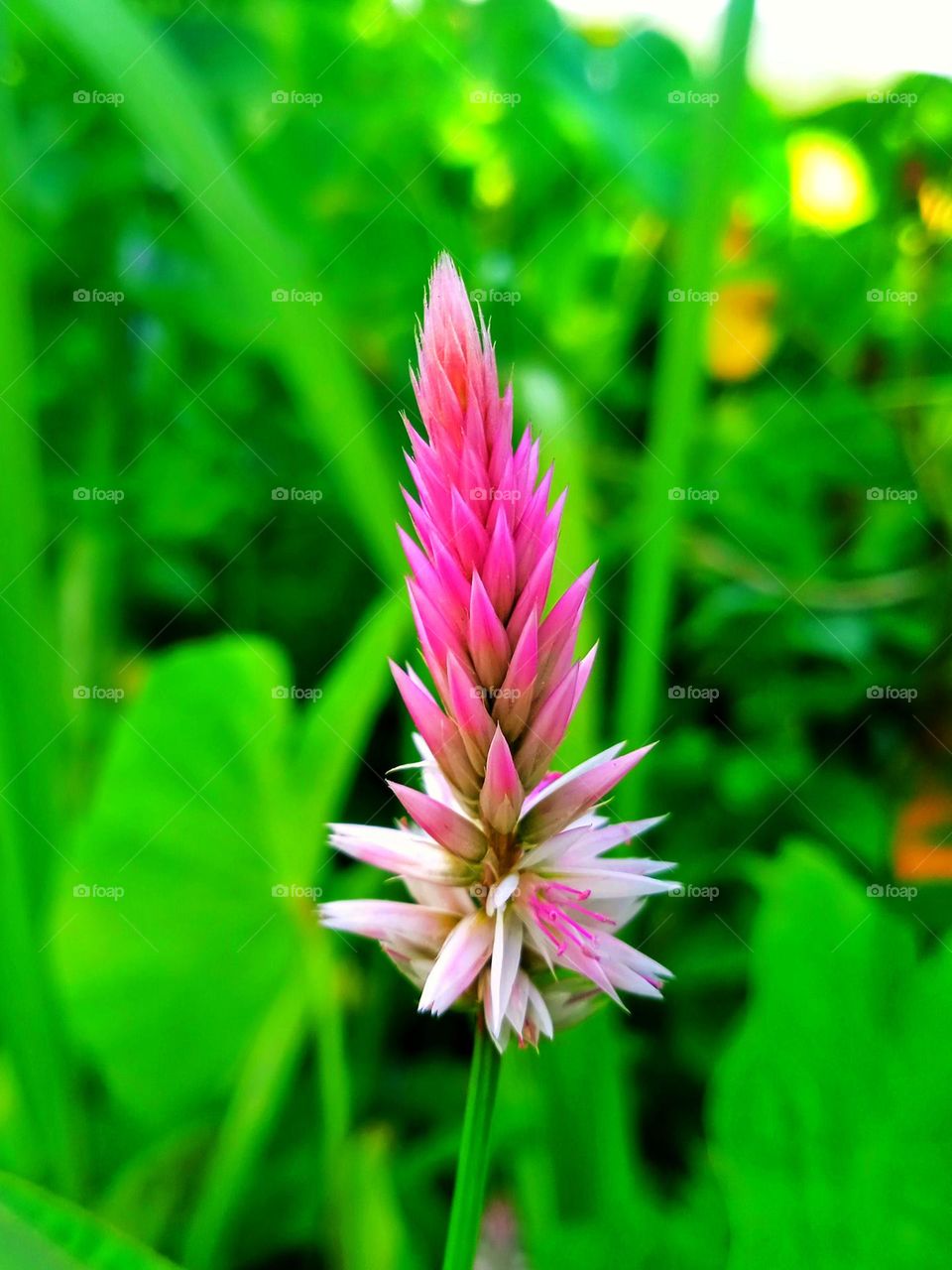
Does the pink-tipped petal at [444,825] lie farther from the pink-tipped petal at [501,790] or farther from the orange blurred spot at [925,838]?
the orange blurred spot at [925,838]

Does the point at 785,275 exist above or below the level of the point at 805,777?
above

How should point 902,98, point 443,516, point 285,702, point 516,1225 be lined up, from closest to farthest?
1. point 443,516
2. point 516,1225
3. point 285,702
4. point 902,98

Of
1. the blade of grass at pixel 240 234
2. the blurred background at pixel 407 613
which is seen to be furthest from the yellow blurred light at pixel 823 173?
the blade of grass at pixel 240 234

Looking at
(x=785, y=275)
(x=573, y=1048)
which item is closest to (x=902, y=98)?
(x=785, y=275)

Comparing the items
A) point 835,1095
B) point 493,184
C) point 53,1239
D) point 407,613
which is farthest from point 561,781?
point 493,184

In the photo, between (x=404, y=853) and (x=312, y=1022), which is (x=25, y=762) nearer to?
(x=312, y=1022)

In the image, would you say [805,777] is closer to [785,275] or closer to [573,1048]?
[573,1048]

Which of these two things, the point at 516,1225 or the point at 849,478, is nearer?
the point at 516,1225

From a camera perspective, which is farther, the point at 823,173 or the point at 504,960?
the point at 823,173
